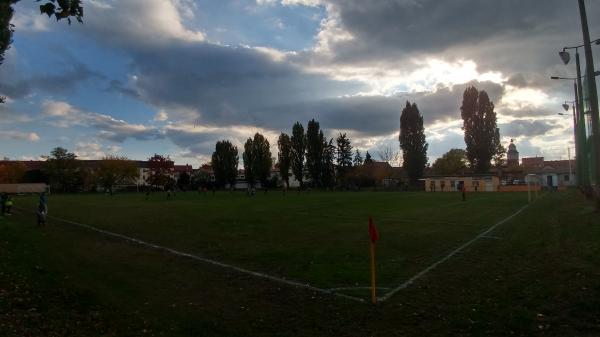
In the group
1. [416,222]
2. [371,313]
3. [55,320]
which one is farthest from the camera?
[416,222]

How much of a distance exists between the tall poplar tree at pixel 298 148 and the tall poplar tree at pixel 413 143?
23831mm

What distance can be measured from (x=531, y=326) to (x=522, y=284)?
2.63 meters

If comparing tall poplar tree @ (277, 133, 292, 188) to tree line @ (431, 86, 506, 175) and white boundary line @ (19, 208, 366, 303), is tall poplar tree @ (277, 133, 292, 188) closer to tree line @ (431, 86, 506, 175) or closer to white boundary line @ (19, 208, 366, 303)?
tree line @ (431, 86, 506, 175)


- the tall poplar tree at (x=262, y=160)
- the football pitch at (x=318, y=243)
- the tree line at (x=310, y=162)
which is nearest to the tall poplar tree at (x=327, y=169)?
the tree line at (x=310, y=162)

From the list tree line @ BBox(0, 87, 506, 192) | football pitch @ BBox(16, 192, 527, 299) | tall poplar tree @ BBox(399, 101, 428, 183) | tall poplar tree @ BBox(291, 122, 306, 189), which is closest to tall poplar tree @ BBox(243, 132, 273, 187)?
tree line @ BBox(0, 87, 506, 192)

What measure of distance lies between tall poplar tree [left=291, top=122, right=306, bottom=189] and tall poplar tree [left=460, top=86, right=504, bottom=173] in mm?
35658

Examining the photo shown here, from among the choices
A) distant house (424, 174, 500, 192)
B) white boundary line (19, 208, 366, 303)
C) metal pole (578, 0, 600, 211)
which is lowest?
white boundary line (19, 208, 366, 303)

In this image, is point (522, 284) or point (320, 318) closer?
point (320, 318)

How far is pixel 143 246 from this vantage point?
1491 cm

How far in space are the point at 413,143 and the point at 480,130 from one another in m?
12.6

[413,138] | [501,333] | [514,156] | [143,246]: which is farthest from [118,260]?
[514,156]

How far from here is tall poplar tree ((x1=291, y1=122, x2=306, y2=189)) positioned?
102 meters

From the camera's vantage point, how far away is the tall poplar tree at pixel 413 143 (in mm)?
85812

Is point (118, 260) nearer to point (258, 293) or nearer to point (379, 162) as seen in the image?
point (258, 293)
